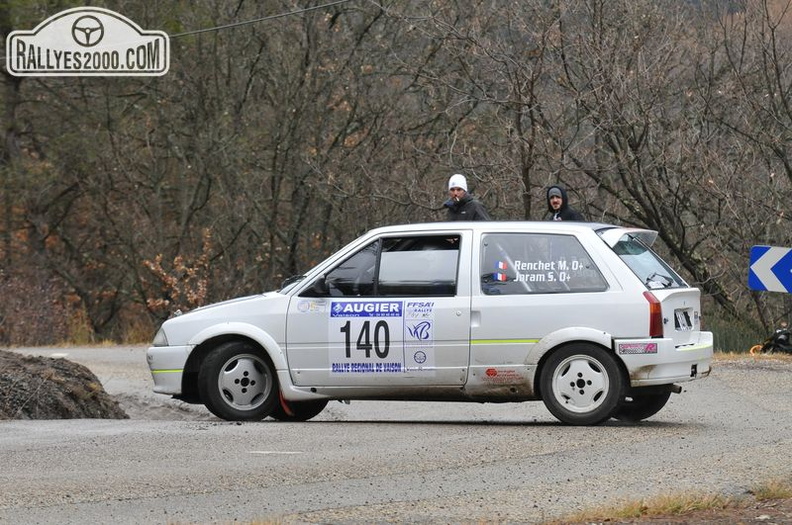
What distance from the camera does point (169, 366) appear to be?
12.1 metres

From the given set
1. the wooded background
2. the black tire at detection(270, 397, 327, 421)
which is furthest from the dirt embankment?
the wooded background

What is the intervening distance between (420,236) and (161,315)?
20214 mm

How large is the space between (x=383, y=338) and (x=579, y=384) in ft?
5.22

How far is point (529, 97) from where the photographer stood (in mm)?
23484

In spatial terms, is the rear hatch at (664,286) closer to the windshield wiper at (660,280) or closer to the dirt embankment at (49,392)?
the windshield wiper at (660,280)

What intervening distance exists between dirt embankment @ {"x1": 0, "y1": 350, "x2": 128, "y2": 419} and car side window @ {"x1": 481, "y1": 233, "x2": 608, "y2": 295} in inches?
178

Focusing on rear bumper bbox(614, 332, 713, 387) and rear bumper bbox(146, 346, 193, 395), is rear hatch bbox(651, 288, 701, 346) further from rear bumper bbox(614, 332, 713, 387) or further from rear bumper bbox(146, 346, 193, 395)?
rear bumper bbox(146, 346, 193, 395)

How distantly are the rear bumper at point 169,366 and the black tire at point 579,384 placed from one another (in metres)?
3.03

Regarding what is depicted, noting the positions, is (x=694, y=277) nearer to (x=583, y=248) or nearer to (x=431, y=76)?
(x=431, y=76)

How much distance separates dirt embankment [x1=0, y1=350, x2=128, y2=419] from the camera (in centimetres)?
1316

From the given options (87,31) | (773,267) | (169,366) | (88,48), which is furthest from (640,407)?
(88,48)

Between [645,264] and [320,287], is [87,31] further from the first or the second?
[645,264]

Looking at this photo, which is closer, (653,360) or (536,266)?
(653,360)

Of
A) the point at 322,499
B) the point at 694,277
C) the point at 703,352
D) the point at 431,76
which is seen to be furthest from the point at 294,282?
the point at 431,76
